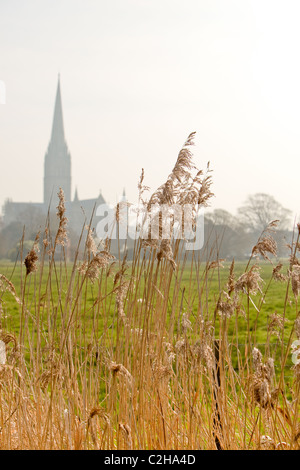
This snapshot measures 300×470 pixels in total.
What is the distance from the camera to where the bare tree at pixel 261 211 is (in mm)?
31750

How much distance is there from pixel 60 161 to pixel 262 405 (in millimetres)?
98247

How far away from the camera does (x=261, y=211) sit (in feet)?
107

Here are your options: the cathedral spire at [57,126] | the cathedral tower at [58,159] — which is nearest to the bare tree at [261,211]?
the cathedral spire at [57,126]

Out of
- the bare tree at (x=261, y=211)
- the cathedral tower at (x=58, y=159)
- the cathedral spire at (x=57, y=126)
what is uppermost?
the cathedral spire at (x=57, y=126)

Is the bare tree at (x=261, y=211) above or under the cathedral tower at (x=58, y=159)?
under

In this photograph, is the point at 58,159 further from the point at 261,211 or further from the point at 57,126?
the point at 261,211

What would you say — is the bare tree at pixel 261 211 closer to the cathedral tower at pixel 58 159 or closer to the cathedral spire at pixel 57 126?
the cathedral spire at pixel 57 126

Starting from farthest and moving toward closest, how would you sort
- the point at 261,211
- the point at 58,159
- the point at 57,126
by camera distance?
the point at 58,159, the point at 57,126, the point at 261,211

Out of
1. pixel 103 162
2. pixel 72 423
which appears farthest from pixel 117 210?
pixel 103 162

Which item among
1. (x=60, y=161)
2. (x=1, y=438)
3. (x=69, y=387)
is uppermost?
(x=60, y=161)

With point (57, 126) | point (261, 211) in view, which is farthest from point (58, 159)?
point (261, 211)

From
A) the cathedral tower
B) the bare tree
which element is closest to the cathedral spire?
the cathedral tower

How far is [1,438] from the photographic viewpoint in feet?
6.94
